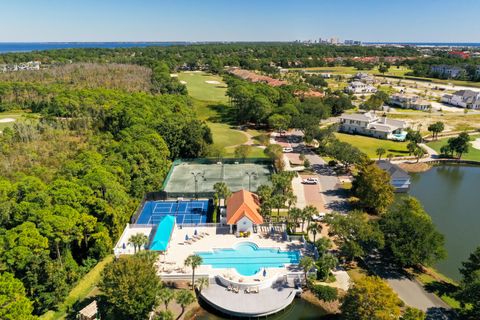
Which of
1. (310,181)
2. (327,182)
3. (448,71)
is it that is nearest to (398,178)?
(327,182)

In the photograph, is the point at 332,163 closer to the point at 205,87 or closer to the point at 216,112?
the point at 216,112

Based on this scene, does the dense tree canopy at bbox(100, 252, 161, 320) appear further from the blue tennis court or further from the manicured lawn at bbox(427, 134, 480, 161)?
the manicured lawn at bbox(427, 134, 480, 161)

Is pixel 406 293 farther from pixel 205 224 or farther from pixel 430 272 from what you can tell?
pixel 205 224

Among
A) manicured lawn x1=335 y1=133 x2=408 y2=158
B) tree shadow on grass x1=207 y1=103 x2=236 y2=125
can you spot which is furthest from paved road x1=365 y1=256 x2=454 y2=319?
tree shadow on grass x1=207 y1=103 x2=236 y2=125

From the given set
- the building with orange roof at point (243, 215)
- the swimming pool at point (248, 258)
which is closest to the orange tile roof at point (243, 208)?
the building with orange roof at point (243, 215)

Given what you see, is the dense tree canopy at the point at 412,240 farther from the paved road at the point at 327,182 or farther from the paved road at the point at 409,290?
the paved road at the point at 327,182

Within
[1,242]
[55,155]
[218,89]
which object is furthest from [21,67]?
[1,242]
